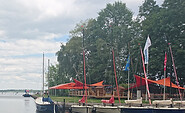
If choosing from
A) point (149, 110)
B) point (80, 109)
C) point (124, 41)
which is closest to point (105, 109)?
point (80, 109)

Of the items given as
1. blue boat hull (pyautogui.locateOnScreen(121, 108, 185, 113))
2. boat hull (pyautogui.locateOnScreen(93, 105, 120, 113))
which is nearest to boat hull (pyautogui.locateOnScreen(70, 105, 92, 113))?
boat hull (pyautogui.locateOnScreen(93, 105, 120, 113))

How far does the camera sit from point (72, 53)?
6825 cm

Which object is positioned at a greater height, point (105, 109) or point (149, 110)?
point (149, 110)

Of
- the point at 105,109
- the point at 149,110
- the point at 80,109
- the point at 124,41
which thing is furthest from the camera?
the point at 124,41

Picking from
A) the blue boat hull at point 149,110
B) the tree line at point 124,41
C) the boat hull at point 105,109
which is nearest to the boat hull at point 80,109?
the boat hull at point 105,109

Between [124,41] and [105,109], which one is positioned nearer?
[105,109]

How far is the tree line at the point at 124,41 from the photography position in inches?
1859

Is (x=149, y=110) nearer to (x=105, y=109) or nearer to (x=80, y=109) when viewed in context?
(x=105, y=109)

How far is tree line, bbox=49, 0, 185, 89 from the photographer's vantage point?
4722 cm

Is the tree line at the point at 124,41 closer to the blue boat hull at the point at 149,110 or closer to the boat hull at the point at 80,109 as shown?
the boat hull at the point at 80,109

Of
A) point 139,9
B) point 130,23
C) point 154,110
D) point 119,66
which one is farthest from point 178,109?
point 130,23

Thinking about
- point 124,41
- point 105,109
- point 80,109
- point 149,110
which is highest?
point 124,41

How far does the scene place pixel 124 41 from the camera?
198ft

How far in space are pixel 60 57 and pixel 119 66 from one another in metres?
21.5
